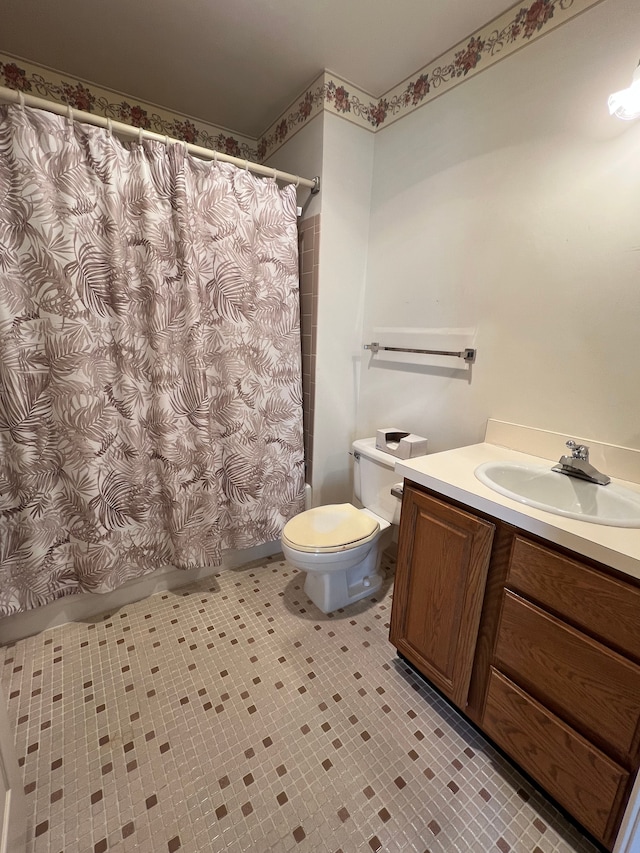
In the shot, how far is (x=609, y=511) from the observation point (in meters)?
1.03

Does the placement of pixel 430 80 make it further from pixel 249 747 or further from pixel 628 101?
pixel 249 747

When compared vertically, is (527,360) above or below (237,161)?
below

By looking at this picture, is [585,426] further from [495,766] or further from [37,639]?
[37,639]

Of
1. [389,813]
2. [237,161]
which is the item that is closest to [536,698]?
[389,813]

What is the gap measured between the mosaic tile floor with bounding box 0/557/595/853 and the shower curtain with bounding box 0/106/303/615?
33 cm

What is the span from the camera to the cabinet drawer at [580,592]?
2.39 ft

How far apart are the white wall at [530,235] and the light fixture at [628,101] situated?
0.09m

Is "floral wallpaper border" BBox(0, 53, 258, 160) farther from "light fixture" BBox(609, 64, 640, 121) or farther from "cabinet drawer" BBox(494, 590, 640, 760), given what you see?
"cabinet drawer" BBox(494, 590, 640, 760)

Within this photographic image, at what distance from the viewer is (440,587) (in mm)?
1125

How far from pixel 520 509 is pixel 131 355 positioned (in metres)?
1.47

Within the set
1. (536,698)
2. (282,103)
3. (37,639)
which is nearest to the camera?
(536,698)

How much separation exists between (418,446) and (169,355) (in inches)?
44.9

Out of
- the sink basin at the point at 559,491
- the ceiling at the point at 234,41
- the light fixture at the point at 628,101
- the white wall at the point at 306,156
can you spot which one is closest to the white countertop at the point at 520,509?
the sink basin at the point at 559,491

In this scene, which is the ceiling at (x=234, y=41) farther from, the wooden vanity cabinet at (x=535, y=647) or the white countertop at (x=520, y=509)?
the wooden vanity cabinet at (x=535, y=647)
